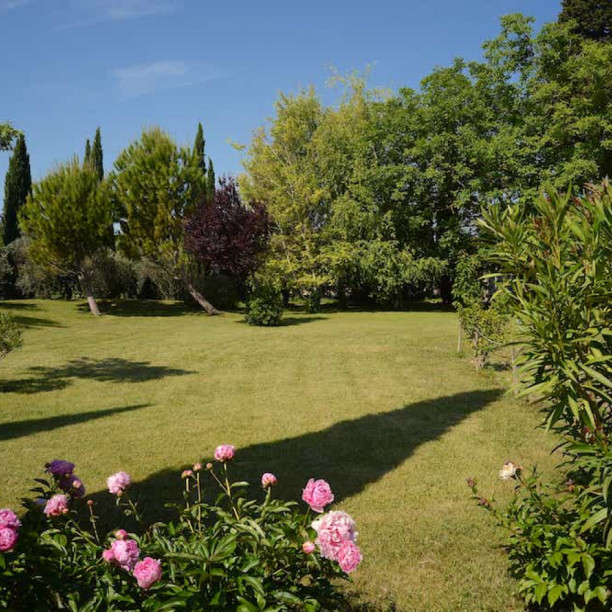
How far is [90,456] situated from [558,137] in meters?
25.4

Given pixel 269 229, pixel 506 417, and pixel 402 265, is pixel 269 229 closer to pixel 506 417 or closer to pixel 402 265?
pixel 402 265

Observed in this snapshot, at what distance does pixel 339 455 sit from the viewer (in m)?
6.91

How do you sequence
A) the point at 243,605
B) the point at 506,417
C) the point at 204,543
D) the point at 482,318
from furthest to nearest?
the point at 482,318
the point at 506,417
the point at 204,543
the point at 243,605

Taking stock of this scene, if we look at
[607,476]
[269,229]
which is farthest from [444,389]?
[269,229]

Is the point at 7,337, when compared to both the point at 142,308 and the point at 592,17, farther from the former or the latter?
the point at 592,17

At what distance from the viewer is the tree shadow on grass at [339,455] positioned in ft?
18.8

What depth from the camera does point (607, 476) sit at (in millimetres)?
2627

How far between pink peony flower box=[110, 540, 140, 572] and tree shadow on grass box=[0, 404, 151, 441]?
666 cm

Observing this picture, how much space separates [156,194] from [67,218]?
4.61 m

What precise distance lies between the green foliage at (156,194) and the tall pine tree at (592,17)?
23.3 m

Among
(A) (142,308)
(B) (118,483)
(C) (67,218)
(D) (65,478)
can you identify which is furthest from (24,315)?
(B) (118,483)

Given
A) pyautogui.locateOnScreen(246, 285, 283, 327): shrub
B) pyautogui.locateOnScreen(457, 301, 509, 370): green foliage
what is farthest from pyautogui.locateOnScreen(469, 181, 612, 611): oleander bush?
pyautogui.locateOnScreen(246, 285, 283, 327): shrub

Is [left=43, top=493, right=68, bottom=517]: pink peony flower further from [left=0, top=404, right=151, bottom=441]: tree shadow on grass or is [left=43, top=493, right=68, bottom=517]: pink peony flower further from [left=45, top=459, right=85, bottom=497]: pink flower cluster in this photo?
[left=0, top=404, right=151, bottom=441]: tree shadow on grass

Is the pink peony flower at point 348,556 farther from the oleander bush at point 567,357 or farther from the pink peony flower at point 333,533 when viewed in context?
the oleander bush at point 567,357
